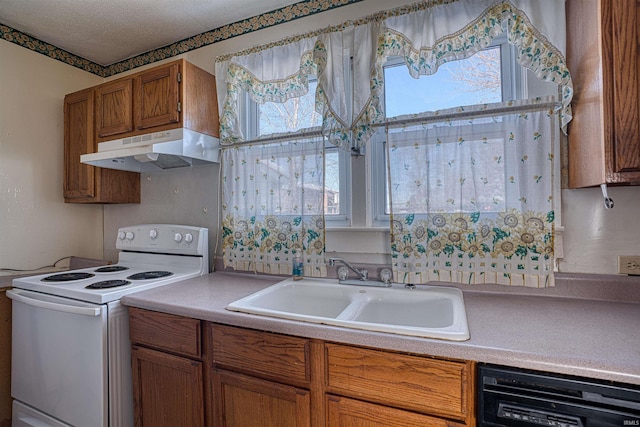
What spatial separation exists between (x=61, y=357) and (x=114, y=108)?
1.48 metres

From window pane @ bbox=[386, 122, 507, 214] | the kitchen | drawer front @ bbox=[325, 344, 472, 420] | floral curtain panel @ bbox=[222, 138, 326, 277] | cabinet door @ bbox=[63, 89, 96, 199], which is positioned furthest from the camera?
cabinet door @ bbox=[63, 89, 96, 199]

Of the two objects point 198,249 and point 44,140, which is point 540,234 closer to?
point 198,249

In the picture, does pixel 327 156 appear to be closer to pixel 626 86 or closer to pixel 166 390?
pixel 626 86

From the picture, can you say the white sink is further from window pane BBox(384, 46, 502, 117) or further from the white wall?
the white wall

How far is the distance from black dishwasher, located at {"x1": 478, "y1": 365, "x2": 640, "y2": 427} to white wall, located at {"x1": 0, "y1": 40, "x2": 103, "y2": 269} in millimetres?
2809

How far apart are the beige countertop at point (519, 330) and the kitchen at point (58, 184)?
618 mm

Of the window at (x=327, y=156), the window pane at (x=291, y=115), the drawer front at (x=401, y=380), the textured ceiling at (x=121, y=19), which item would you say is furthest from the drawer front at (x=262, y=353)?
the textured ceiling at (x=121, y=19)

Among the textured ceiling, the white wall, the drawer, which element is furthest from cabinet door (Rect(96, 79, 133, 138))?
the drawer

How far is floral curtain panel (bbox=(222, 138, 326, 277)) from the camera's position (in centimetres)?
165

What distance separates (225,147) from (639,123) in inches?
73.0

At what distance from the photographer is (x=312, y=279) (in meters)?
1.67

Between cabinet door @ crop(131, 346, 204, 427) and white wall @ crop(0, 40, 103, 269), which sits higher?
white wall @ crop(0, 40, 103, 269)

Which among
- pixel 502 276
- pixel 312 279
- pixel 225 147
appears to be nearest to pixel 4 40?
pixel 225 147

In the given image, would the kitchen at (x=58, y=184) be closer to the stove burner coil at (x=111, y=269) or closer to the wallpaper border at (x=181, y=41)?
the wallpaper border at (x=181, y=41)
